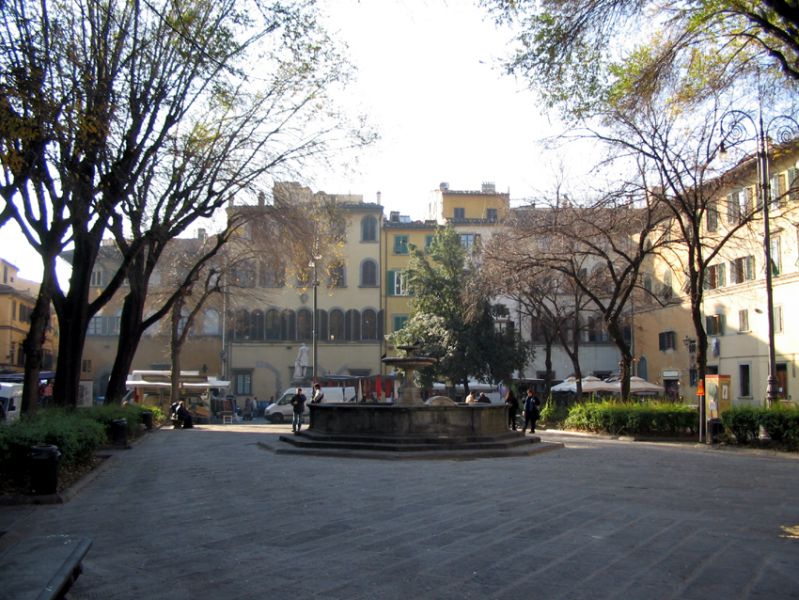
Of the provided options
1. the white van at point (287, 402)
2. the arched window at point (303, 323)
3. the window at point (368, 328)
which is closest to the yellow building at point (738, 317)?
the window at point (368, 328)

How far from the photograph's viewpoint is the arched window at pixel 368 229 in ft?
198

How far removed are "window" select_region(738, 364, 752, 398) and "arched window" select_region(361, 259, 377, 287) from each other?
2606cm

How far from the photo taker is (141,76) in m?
18.1

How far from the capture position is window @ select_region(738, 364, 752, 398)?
139 feet

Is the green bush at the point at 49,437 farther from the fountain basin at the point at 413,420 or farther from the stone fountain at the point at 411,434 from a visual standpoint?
the fountain basin at the point at 413,420

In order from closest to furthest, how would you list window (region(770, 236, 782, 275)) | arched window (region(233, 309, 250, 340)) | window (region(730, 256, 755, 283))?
window (region(770, 236, 782, 275)) < window (region(730, 256, 755, 283)) < arched window (region(233, 309, 250, 340))

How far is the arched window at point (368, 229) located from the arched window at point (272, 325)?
821 centimetres

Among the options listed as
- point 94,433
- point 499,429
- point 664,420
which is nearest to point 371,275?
point 664,420

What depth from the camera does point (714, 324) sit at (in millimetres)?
44969

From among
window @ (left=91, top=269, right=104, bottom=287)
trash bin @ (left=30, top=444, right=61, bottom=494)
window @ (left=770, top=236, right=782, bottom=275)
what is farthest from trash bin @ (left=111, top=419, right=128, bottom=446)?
window @ (left=91, top=269, right=104, bottom=287)

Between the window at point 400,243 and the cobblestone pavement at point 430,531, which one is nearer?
the cobblestone pavement at point 430,531

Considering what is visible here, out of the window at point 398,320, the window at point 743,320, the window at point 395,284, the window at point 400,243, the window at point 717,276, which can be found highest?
the window at point 400,243

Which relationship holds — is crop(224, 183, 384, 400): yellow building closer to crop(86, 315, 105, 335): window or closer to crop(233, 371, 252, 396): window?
crop(233, 371, 252, 396): window

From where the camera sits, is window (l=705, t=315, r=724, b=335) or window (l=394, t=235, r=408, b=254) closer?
window (l=705, t=315, r=724, b=335)
